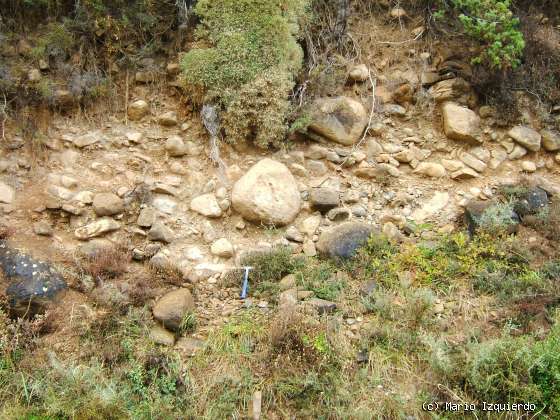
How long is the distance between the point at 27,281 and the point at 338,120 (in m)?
3.25

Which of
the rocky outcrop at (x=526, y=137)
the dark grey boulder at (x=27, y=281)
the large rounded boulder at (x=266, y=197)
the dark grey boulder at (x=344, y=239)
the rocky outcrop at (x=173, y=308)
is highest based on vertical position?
the rocky outcrop at (x=526, y=137)

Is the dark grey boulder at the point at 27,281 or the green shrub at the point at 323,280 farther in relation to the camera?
the green shrub at the point at 323,280

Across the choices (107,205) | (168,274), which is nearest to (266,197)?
(168,274)

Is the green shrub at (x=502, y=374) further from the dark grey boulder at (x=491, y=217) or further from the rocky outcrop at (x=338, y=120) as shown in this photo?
the rocky outcrop at (x=338, y=120)

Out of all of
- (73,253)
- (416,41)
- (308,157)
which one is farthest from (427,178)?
(73,253)

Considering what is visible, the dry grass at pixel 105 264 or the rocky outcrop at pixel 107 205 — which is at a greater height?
the rocky outcrop at pixel 107 205

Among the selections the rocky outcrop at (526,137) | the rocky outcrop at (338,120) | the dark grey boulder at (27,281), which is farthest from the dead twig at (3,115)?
the rocky outcrop at (526,137)

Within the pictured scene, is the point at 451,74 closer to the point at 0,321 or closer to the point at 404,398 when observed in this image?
the point at 404,398

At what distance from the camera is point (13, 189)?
4.23 m

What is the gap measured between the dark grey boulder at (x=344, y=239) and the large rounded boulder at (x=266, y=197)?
41 centimetres

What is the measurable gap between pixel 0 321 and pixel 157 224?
1431 mm

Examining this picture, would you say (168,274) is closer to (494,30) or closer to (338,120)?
(338,120)

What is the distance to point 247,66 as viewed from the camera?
4.51 m

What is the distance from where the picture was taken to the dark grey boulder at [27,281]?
3496 millimetres
